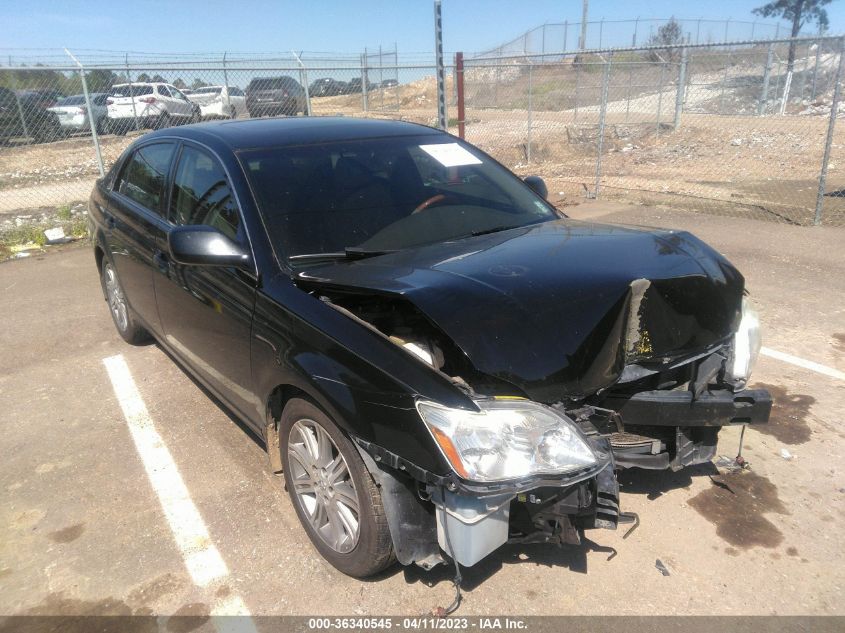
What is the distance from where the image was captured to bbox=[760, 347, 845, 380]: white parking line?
4219 millimetres

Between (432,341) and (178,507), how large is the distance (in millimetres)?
1657

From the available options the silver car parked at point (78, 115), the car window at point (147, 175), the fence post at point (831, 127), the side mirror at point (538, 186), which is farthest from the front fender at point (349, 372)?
the silver car parked at point (78, 115)

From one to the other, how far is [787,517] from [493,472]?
5.64ft

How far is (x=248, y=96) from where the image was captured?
14.2 meters

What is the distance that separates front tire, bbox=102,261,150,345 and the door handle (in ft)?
3.86

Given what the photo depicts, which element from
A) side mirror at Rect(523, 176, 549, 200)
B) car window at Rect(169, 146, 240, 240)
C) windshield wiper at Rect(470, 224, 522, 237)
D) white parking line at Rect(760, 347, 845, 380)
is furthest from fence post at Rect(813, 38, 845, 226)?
car window at Rect(169, 146, 240, 240)

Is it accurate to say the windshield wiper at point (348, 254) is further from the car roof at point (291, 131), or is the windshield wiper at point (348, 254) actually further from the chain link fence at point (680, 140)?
the chain link fence at point (680, 140)

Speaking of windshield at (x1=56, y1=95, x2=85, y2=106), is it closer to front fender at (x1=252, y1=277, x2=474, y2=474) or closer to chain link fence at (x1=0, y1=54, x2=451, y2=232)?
chain link fence at (x1=0, y1=54, x2=451, y2=232)

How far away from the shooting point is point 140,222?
400cm

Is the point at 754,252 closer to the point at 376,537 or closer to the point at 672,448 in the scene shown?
the point at 672,448

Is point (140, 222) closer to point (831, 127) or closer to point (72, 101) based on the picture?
point (831, 127)

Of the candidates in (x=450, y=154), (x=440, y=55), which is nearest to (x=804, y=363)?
(x=450, y=154)

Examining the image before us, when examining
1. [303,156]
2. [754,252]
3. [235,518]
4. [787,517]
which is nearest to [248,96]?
[754,252]

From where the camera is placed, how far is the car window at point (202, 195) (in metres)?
3.08
